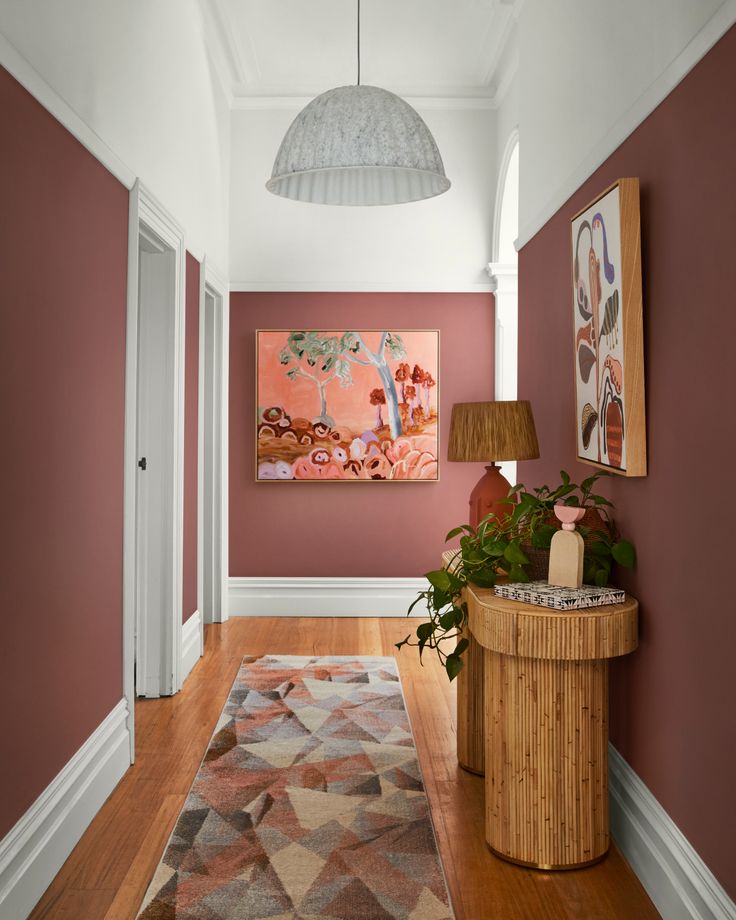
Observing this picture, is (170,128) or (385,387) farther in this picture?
(385,387)

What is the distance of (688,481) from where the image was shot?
6.55ft

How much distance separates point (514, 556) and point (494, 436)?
70 cm

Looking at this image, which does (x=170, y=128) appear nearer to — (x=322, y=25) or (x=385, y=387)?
(x=322, y=25)

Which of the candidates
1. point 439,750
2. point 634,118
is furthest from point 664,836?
point 634,118

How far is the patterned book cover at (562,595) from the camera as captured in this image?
2246mm

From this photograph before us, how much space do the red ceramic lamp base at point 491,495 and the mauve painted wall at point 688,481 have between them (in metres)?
0.64

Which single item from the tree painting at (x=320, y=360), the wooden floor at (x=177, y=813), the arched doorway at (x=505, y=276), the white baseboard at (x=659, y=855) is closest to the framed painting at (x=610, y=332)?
the white baseboard at (x=659, y=855)

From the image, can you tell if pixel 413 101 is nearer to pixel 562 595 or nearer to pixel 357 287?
pixel 357 287

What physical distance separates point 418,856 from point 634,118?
219 cm

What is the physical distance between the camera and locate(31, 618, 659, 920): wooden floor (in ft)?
7.02

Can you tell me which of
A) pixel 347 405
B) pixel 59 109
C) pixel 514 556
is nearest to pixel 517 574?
pixel 514 556

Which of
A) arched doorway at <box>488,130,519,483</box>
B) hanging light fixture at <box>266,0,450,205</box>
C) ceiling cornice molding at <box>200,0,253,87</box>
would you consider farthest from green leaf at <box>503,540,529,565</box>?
ceiling cornice molding at <box>200,0,253,87</box>

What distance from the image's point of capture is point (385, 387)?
5320 millimetres

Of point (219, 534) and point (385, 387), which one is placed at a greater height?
point (385, 387)
